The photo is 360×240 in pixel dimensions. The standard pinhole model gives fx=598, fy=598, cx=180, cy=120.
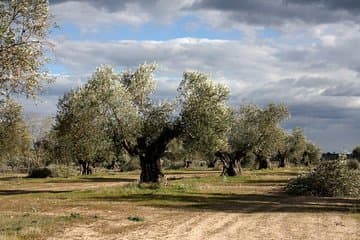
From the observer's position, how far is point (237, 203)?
32500 mm

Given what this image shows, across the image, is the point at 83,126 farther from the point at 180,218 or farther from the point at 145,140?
the point at 180,218

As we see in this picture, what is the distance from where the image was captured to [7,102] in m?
22.3

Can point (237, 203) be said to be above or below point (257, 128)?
below

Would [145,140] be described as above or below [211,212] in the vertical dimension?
above

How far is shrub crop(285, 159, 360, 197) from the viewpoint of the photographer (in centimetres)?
4022

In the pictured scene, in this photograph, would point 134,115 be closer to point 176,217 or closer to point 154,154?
point 154,154

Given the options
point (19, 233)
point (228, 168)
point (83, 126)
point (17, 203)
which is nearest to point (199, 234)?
point (19, 233)

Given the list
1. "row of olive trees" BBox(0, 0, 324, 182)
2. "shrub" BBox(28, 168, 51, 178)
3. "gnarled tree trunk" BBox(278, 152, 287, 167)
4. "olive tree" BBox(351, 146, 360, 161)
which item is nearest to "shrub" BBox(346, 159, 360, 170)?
"row of olive trees" BBox(0, 0, 324, 182)

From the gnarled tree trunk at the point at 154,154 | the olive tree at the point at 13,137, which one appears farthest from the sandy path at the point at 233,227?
the olive tree at the point at 13,137

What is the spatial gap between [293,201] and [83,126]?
1640cm

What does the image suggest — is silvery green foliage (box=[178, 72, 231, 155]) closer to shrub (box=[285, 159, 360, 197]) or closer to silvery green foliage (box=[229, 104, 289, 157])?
shrub (box=[285, 159, 360, 197])

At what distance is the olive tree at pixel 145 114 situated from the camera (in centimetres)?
4341

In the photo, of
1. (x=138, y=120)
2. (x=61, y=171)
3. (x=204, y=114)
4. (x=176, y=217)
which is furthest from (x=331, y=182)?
(x=61, y=171)

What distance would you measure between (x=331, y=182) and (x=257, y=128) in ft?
111
